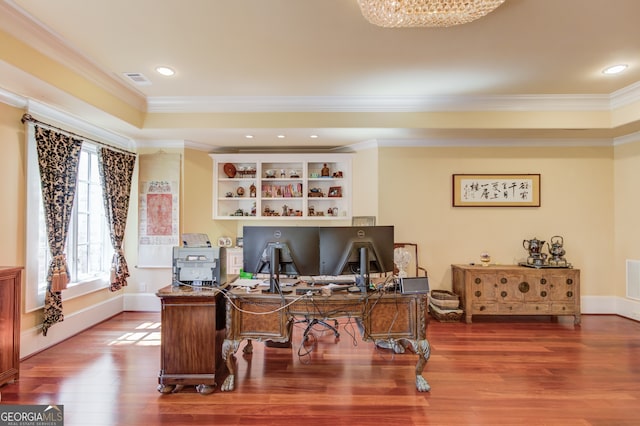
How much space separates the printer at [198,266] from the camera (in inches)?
102

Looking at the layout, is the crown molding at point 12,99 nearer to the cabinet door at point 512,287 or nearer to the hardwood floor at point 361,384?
the hardwood floor at point 361,384

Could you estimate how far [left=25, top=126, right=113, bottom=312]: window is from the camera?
308 cm

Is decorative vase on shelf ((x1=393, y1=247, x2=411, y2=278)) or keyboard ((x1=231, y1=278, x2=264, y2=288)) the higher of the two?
decorative vase on shelf ((x1=393, y1=247, x2=411, y2=278))

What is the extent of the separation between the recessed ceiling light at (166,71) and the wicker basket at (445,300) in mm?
3971

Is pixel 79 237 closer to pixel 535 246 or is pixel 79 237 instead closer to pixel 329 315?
pixel 329 315

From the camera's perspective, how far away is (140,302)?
4.53 metres

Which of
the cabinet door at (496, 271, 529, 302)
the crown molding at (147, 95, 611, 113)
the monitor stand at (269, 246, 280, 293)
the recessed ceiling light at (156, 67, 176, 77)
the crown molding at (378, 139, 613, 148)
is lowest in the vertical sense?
the cabinet door at (496, 271, 529, 302)

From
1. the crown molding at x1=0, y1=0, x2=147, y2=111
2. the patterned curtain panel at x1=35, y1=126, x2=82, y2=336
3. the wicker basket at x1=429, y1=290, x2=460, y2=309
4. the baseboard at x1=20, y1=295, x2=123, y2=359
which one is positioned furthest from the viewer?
the wicker basket at x1=429, y1=290, x2=460, y2=309

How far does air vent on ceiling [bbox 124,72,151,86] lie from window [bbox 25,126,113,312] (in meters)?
1.02

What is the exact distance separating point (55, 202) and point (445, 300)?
4464 millimetres

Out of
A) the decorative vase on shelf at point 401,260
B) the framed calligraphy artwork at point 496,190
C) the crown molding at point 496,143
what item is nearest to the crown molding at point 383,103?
the crown molding at point 496,143

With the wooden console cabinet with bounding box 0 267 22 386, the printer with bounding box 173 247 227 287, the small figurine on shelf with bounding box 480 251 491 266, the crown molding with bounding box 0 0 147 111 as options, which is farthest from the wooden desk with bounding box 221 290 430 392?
the crown molding with bounding box 0 0 147 111

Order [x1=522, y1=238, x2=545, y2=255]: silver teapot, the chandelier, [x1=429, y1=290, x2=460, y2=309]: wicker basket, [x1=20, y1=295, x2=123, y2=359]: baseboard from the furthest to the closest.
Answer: [x1=522, y1=238, x2=545, y2=255]: silver teapot
[x1=429, y1=290, x2=460, y2=309]: wicker basket
[x1=20, y1=295, x2=123, y2=359]: baseboard
the chandelier

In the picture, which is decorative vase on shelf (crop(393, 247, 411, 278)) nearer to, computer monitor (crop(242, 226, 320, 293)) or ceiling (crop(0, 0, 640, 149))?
computer monitor (crop(242, 226, 320, 293))
